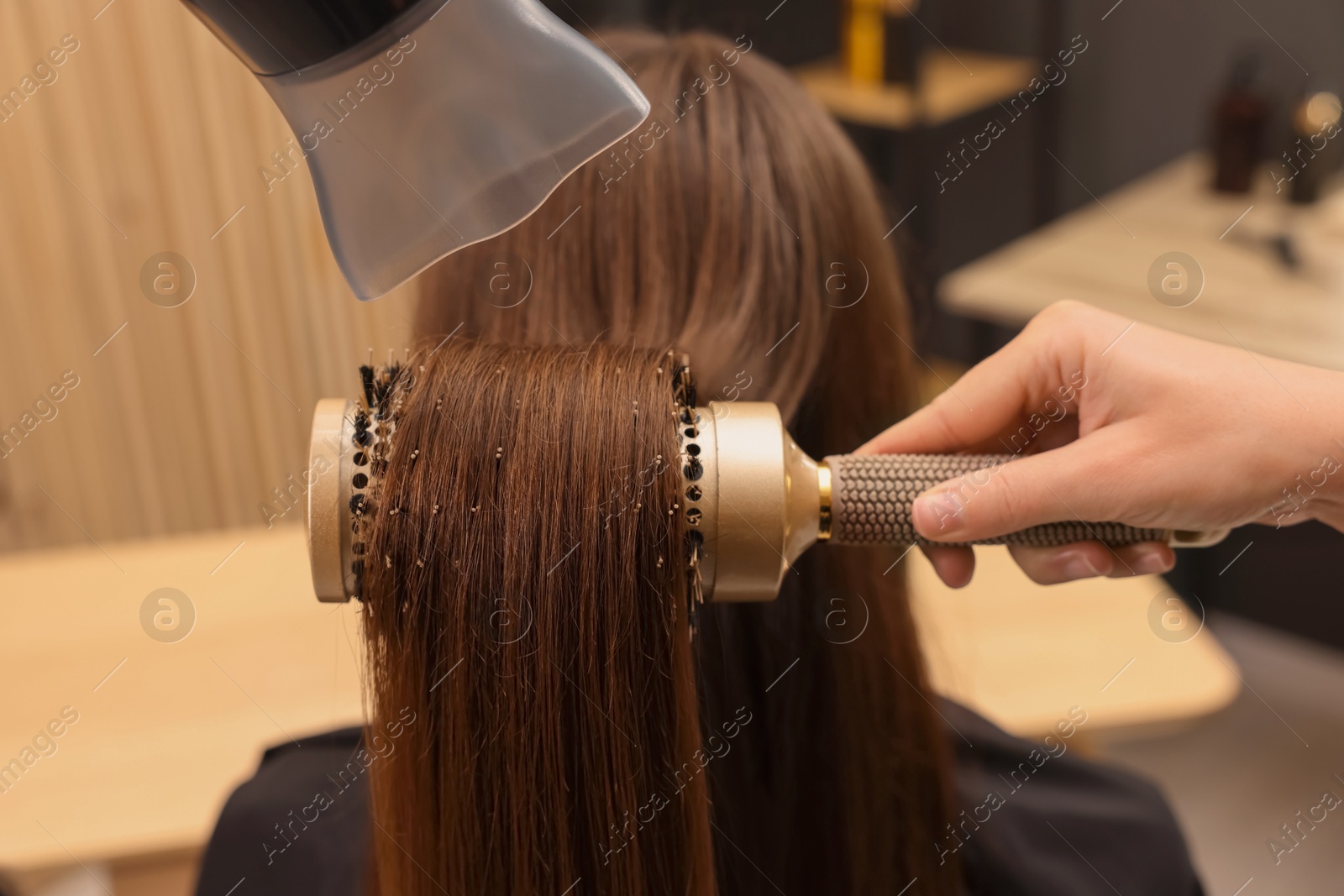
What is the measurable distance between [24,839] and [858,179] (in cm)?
103

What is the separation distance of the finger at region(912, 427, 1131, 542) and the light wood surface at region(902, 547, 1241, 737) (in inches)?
20.4

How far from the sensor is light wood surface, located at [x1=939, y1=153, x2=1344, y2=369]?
1.74m

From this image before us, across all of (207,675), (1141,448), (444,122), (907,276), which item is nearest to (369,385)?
(444,122)

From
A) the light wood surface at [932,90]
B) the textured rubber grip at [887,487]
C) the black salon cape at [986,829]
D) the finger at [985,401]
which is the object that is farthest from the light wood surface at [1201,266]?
the textured rubber grip at [887,487]

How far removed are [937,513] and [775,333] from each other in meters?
0.26

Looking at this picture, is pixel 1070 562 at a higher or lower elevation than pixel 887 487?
lower

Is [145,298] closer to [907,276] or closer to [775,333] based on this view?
[907,276]

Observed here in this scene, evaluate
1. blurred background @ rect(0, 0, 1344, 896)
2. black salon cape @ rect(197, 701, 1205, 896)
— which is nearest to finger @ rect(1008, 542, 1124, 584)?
black salon cape @ rect(197, 701, 1205, 896)

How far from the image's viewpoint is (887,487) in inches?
22.0

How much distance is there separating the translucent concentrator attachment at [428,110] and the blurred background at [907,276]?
886 mm

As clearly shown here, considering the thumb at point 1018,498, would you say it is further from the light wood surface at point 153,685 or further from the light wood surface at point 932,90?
the light wood surface at point 932,90

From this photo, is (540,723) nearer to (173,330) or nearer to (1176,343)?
(1176,343)

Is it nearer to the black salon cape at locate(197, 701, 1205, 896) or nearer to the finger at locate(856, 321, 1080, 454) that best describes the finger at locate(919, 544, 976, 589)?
the finger at locate(856, 321, 1080, 454)

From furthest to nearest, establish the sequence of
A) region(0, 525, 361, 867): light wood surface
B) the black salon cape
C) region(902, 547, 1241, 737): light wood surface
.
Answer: region(902, 547, 1241, 737): light wood surface < region(0, 525, 361, 867): light wood surface < the black salon cape
